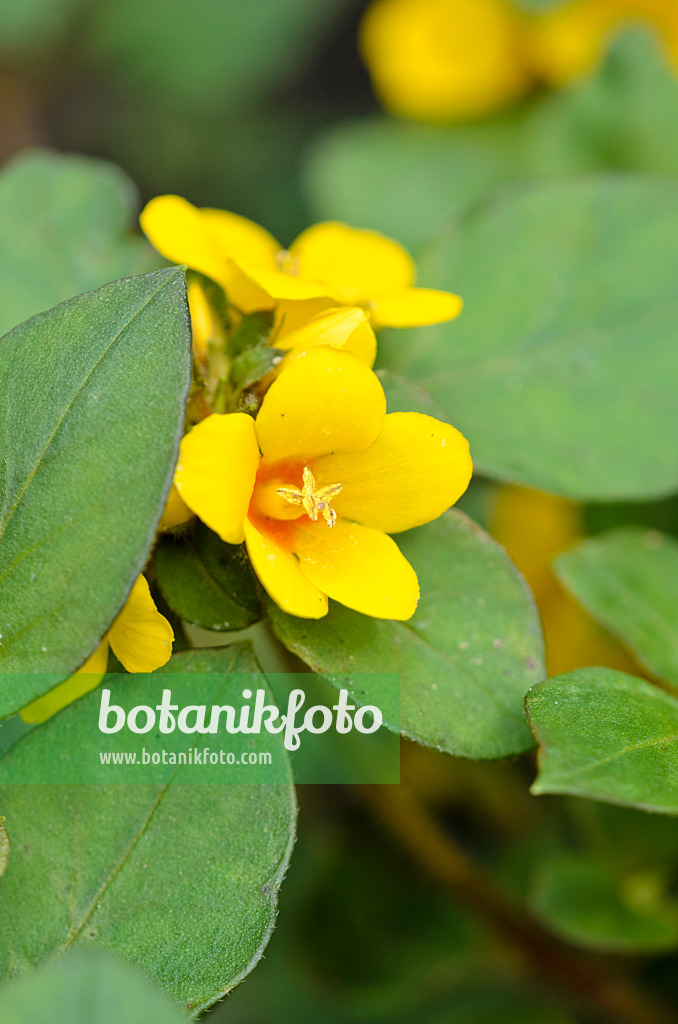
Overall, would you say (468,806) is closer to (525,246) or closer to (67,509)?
(525,246)

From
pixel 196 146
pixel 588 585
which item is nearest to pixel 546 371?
pixel 588 585

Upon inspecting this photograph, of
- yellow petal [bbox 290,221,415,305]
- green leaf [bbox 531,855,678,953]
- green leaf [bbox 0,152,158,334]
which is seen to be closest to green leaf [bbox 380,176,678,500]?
yellow petal [bbox 290,221,415,305]

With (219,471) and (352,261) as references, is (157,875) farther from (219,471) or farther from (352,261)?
(352,261)

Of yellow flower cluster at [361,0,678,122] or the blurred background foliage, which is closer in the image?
the blurred background foliage

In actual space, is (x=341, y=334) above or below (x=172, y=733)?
above

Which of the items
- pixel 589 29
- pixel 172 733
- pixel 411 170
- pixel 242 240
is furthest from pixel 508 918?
pixel 589 29

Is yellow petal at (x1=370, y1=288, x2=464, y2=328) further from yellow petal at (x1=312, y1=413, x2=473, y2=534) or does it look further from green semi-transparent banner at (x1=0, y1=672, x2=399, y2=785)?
green semi-transparent banner at (x1=0, y1=672, x2=399, y2=785)
